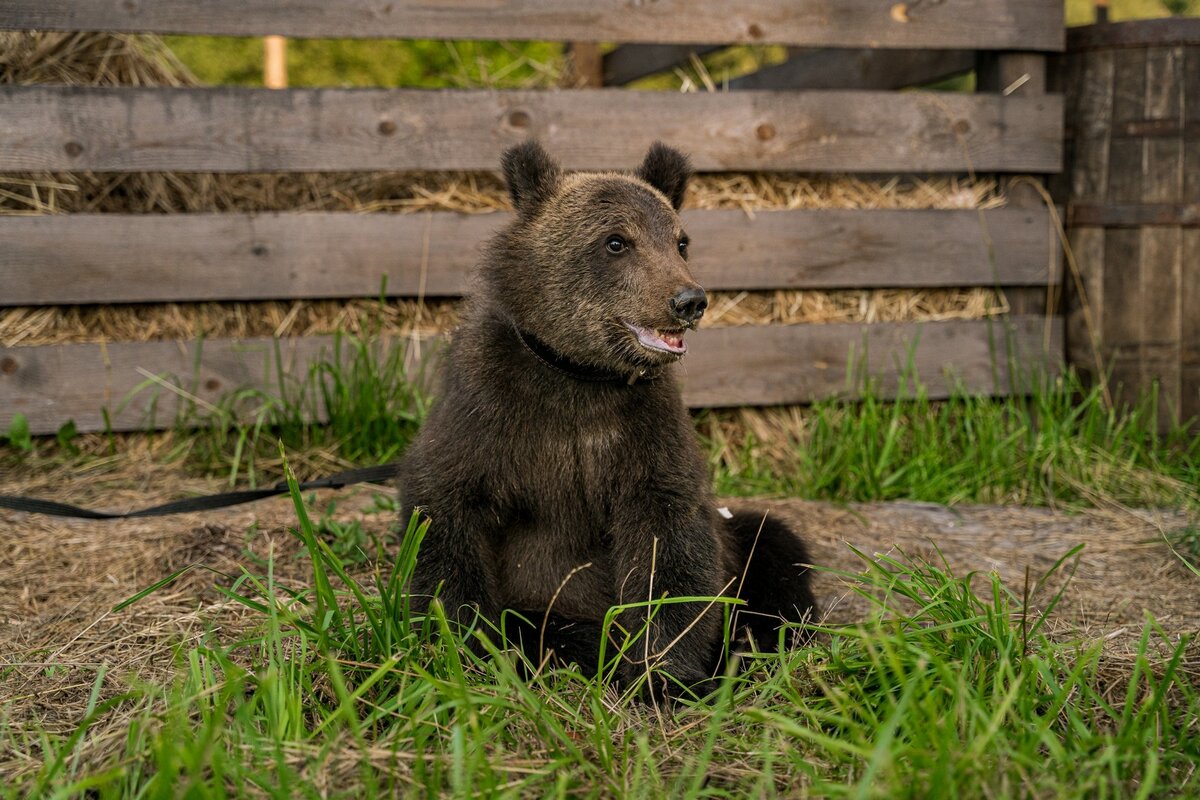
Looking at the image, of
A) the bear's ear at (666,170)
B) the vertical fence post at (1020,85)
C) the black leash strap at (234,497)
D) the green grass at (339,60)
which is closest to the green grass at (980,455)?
the vertical fence post at (1020,85)

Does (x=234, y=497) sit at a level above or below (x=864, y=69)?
below

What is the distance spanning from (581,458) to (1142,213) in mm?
4117

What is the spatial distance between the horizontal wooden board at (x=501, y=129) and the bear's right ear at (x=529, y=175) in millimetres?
2123

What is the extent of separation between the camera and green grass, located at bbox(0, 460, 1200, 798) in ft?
6.16

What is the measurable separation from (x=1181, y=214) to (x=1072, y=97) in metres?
0.87

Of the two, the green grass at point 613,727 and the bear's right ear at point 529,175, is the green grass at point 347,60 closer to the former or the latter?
the bear's right ear at point 529,175

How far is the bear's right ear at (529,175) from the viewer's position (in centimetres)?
316

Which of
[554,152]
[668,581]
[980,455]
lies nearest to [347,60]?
[554,152]

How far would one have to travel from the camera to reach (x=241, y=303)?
527cm

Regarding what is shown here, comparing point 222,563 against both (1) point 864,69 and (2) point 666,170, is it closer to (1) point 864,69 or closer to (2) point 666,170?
(2) point 666,170

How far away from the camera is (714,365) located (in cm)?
548

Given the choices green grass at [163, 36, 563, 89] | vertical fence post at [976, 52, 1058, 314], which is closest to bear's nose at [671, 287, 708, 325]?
vertical fence post at [976, 52, 1058, 314]

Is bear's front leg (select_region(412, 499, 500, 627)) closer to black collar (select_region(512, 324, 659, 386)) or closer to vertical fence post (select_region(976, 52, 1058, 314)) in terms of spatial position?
black collar (select_region(512, 324, 659, 386))

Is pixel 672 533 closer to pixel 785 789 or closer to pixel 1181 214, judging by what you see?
pixel 785 789
